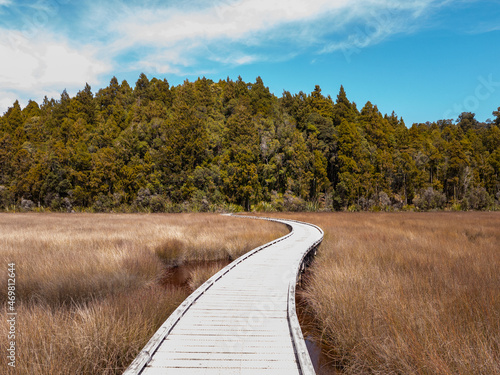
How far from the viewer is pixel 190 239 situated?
1307cm

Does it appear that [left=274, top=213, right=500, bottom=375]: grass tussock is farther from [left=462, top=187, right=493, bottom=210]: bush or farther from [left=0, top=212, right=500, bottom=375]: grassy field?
[left=462, top=187, right=493, bottom=210]: bush

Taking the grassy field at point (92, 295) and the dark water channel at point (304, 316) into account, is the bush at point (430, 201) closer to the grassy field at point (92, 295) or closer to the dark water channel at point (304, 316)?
the grassy field at point (92, 295)

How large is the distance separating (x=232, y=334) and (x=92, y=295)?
4.12 m

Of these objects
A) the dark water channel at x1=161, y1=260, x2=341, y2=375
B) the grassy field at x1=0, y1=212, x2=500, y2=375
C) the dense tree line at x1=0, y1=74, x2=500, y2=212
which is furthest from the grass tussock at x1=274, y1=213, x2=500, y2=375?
the dense tree line at x1=0, y1=74, x2=500, y2=212

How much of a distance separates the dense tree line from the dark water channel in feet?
103

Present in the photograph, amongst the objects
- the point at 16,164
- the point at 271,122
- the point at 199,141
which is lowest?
the point at 16,164

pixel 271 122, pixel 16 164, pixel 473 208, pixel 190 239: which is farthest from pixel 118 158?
pixel 473 208

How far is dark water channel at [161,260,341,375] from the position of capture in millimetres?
4547

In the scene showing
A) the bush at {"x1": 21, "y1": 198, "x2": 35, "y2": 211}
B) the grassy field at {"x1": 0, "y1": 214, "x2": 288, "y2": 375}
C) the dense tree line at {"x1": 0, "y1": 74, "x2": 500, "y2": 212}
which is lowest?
the bush at {"x1": 21, "y1": 198, "x2": 35, "y2": 211}

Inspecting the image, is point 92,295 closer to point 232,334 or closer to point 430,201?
point 232,334

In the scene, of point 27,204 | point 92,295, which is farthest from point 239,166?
point 92,295

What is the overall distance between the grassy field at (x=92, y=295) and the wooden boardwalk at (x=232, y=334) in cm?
70

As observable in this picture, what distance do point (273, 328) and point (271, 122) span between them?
49515 millimetres

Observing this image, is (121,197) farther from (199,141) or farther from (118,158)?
(199,141)
